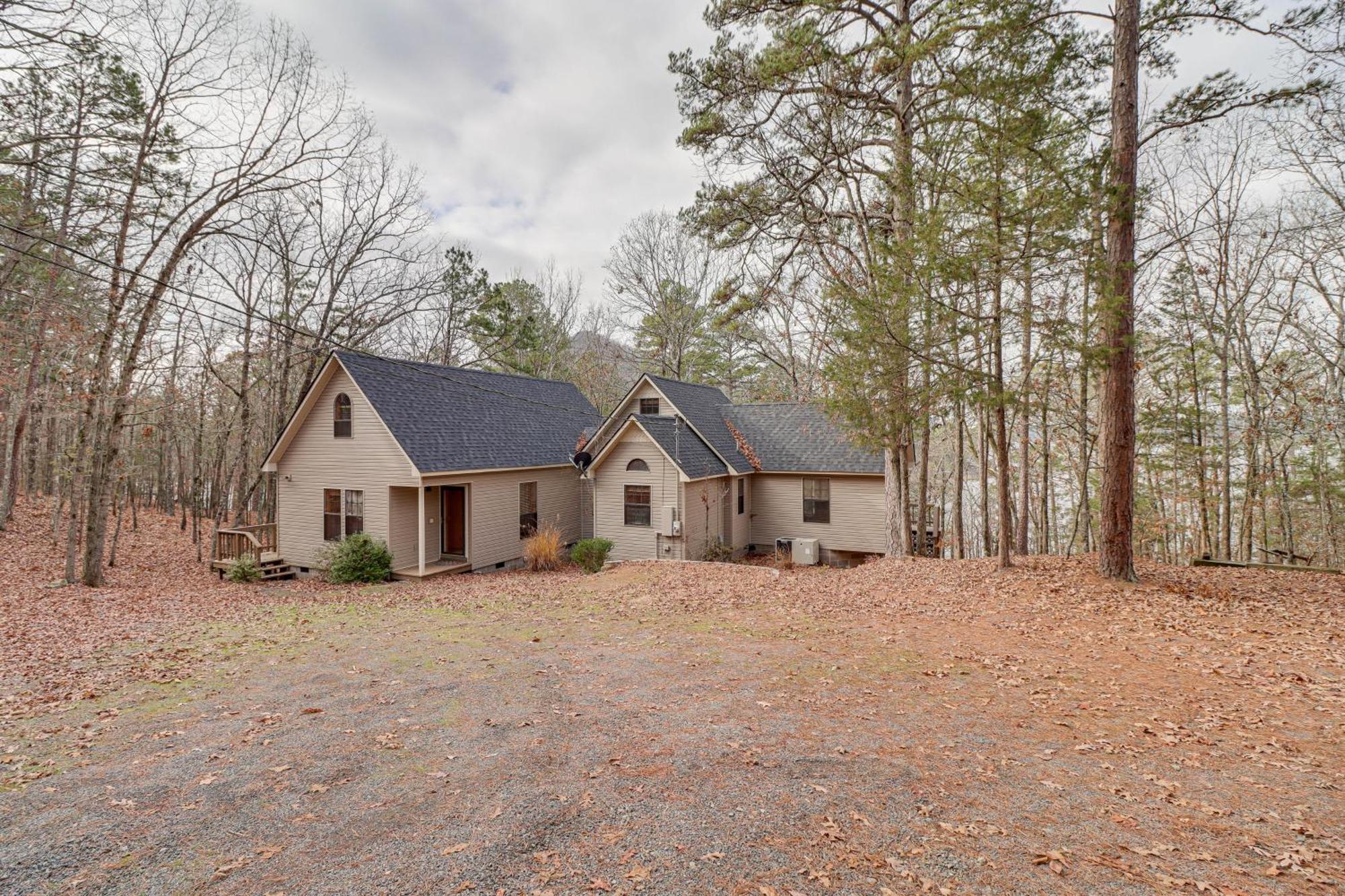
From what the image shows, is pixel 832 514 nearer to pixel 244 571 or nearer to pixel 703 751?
pixel 703 751

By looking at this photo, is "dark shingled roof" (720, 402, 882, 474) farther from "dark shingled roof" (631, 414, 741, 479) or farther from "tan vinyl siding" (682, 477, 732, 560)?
"tan vinyl siding" (682, 477, 732, 560)

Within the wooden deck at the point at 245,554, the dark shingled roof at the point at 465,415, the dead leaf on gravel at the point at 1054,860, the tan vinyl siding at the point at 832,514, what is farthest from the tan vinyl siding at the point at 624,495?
the dead leaf on gravel at the point at 1054,860

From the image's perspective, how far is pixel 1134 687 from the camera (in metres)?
5.85

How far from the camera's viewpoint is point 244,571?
15031 millimetres

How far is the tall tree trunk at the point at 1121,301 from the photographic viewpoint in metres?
9.00

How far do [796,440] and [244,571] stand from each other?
16.9 metres

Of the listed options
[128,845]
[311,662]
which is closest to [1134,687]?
[128,845]

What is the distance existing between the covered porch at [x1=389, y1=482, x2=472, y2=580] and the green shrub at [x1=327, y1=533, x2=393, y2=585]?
30cm

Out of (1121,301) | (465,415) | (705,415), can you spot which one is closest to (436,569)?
(465,415)

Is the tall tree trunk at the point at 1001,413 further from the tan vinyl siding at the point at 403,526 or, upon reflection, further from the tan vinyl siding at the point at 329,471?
the tan vinyl siding at the point at 403,526

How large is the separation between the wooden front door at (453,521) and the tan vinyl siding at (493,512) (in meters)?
0.64

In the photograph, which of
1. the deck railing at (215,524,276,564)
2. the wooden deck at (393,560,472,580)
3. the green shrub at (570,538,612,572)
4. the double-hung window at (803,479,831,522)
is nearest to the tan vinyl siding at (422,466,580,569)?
the wooden deck at (393,560,472,580)

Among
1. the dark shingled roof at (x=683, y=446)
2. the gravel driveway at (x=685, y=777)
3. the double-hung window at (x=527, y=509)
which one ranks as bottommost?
the gravel driveway at (x=685, y=777)

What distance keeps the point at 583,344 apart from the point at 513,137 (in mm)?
19952
